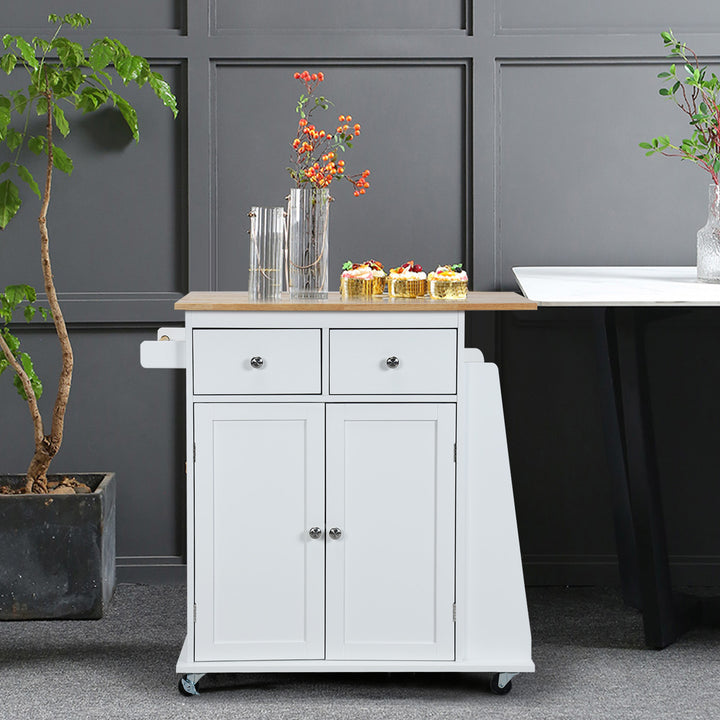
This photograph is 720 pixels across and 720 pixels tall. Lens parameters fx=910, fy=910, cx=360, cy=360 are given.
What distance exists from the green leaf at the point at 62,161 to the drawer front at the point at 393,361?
1.14 meters

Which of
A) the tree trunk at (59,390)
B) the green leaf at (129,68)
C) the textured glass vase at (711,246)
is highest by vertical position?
the green leaf at (129,68)

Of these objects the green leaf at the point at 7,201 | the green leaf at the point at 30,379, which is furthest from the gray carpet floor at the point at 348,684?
the green leaf at the point at 7,201

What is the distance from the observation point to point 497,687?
2.22 metres

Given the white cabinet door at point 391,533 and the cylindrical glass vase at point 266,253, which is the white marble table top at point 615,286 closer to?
the white cabinet door at point 391,533

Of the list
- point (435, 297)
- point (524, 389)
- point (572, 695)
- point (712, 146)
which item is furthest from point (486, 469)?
point (712, 146)

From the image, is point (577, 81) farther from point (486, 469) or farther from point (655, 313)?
point (486, 469)

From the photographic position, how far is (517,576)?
86.8 inches

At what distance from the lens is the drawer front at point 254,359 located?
2141 mm

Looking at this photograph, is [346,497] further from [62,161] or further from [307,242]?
[62,161]

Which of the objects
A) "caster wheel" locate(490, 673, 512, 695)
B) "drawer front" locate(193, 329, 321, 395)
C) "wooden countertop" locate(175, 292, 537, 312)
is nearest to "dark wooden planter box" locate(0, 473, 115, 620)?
"drawer front" locate(193, 329, 321, 395)

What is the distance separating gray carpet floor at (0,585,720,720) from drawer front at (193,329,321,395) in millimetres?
756

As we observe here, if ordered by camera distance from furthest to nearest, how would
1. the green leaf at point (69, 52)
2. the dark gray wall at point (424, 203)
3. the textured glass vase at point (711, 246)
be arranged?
the dark gray wall at point (424, 203)
the green leaf at point (69, 52)
the textured glass vase at point (711, 246)

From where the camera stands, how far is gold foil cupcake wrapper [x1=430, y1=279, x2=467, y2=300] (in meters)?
2.24

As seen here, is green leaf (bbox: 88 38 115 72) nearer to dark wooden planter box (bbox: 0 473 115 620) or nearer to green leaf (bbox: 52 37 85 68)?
green leaf (bbox: 52 37 85 68)
